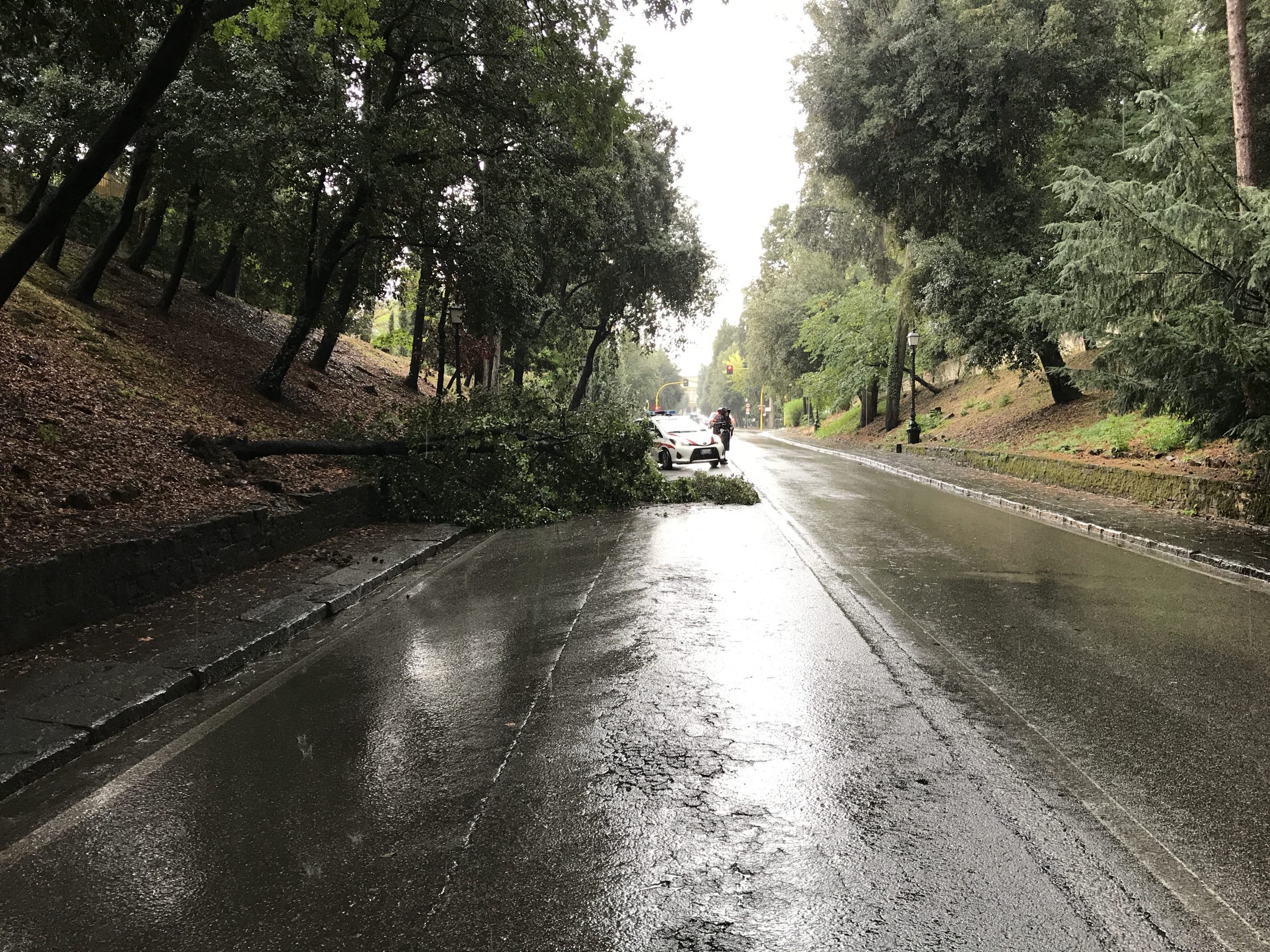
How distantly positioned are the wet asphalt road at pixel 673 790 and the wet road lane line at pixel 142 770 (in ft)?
0.06

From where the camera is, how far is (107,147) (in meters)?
7.36

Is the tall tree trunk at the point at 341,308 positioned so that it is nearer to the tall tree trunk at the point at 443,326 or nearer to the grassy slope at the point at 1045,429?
the tall tree trunk at the point at 443,326

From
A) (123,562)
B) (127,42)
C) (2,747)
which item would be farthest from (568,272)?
(2,747)

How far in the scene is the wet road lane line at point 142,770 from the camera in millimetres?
3273

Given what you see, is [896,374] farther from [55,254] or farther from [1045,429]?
[55,254]

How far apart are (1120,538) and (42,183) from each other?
69.9 ft

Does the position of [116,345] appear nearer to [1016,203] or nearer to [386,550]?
[386,550]

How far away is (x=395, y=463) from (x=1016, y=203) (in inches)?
→ 813

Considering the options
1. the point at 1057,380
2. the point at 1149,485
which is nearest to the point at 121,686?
the point at 1149,485

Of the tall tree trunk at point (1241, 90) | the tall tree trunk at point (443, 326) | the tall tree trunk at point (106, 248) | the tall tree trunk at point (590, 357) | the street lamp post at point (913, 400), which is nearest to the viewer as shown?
the tall tree trunk at point (1241, 90)


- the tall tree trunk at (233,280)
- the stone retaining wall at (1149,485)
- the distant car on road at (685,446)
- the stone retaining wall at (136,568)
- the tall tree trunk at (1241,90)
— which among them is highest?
the tall tree trunk at (1241,90)

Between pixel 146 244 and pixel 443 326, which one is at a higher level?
pixel 146 244

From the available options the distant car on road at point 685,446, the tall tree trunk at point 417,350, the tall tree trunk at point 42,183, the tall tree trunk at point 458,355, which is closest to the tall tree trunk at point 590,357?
the tall tree trunk at point 458,355

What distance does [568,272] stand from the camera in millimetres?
29109
